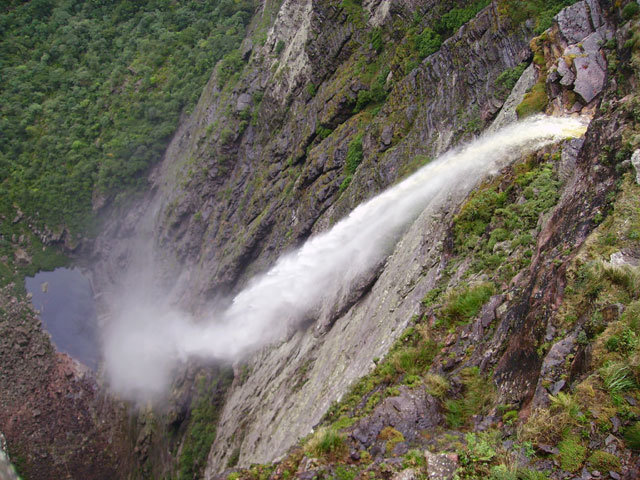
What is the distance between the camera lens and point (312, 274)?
24.5 metres

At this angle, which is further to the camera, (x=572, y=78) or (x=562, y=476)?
(x=572, y=78)

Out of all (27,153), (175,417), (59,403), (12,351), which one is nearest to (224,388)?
(175,417)

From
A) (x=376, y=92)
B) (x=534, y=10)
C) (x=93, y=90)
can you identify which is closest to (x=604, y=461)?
(x=534, y=10)

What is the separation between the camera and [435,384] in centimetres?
1000

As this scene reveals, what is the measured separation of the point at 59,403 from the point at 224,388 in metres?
16.4

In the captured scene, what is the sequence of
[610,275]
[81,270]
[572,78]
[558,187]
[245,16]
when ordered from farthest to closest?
[245,16], [81,270], [572,78], [558,187], [610,275]

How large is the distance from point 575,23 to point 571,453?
53.8ft

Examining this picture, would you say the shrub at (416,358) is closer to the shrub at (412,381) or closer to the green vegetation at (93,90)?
the shrub at (412,381)

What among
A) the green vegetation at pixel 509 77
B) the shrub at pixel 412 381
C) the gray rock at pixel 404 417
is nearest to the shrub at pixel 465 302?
the shrub at pixel 412 381

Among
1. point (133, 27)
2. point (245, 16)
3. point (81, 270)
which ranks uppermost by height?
point (133, 27)

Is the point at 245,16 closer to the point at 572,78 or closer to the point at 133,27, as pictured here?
the point at 133,27

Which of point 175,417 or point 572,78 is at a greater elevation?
point 572,78

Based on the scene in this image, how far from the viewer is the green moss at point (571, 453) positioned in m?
6.25

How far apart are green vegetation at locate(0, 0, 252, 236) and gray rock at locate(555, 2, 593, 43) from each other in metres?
39.5
